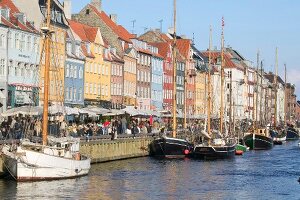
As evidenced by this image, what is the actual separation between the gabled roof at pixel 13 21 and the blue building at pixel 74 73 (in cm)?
945

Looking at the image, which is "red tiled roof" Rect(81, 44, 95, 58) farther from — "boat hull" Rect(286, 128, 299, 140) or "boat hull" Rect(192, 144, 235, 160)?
"boat hull" Rect(286, 128, 299, 140)

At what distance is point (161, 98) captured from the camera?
130500 mm

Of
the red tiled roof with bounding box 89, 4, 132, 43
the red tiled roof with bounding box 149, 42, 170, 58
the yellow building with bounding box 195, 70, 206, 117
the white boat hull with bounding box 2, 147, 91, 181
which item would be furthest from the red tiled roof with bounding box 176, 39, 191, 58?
the white boat hull with bounding box 2, 147, 91, 181

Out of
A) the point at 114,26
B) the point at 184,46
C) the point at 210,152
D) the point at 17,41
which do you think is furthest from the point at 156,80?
the point at 210,152

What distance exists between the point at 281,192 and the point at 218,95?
329 ft

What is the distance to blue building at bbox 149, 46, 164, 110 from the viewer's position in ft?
413

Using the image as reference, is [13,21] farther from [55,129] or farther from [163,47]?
[163,47]

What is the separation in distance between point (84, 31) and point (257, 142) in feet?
80.7

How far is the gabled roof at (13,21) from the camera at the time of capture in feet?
255

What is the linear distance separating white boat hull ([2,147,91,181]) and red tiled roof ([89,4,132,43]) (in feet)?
207

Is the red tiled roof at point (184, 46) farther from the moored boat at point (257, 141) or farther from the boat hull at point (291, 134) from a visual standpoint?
the moored boat at point (257, 141)

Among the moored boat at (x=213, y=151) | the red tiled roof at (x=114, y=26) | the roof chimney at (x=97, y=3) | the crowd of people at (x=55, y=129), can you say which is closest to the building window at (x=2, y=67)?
the crowd of people at (x=55, y=129)

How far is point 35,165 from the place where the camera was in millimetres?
47375

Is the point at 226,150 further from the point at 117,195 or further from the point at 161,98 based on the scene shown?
the point at 161,98
